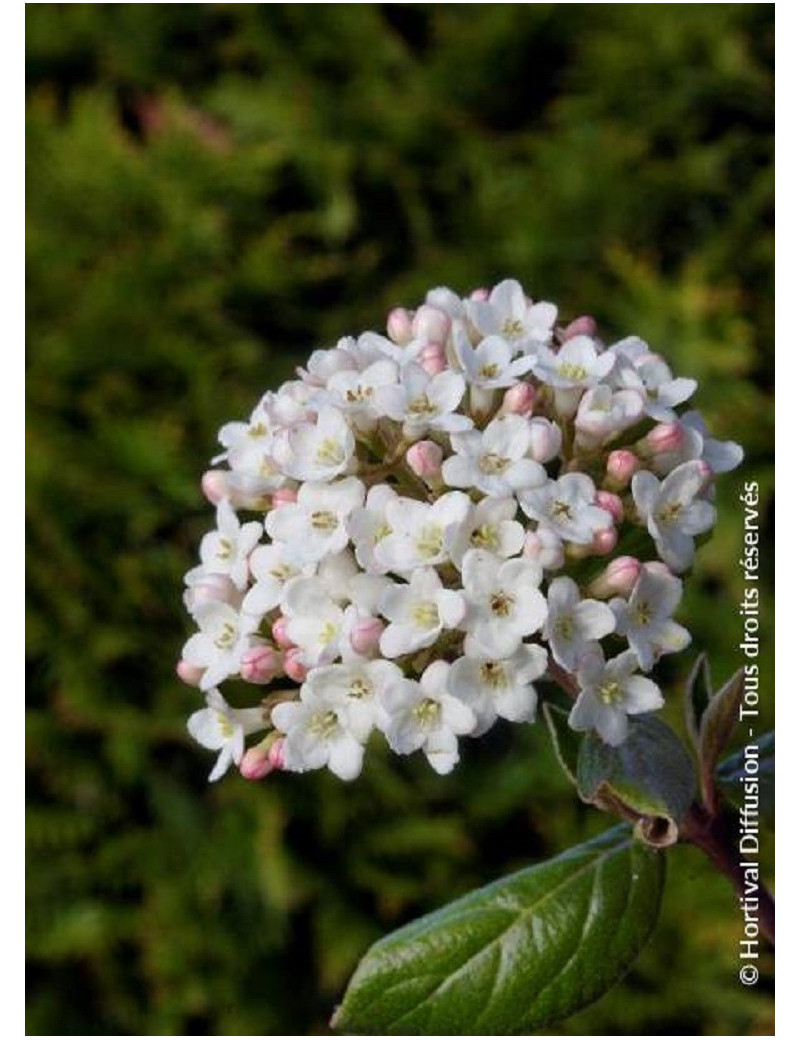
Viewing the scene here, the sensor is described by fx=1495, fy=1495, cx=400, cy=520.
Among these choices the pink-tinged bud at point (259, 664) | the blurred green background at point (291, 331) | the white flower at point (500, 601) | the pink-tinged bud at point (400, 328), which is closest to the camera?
the white flower at point (500, 601)

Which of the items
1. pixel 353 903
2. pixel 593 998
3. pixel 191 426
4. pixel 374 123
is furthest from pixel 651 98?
pixel 593 998

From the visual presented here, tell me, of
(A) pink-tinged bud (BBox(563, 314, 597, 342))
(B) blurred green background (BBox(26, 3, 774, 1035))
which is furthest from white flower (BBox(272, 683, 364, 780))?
(B) blurred green background (BBox(26, 3, 774, 1035))

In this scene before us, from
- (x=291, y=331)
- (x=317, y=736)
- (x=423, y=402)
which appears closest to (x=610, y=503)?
(x=423, y=402)

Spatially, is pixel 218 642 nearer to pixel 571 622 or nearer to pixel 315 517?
pixel 315 517

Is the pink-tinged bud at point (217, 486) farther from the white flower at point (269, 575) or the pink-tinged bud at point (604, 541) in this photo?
the pink-tinged bud at point (604, 541)

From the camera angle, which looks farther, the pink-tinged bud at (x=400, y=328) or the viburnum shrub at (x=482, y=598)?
the pink-tinged bud at (x=400, y=328)

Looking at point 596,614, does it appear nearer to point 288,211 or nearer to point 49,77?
point 288,211

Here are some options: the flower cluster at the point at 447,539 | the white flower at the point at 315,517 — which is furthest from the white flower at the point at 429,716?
the white flower at the point at 315,517

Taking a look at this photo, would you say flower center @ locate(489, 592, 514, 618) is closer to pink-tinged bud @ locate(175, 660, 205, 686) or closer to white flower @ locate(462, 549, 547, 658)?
white flower @ locate(462, 549, 547, 658)
